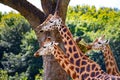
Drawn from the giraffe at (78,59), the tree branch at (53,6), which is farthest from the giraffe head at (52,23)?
the tree branch at (53,6)

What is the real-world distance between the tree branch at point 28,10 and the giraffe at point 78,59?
2.00 metres

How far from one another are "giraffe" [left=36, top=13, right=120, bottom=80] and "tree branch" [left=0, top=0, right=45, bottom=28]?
1998 millimetres

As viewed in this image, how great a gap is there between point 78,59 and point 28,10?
233 cm

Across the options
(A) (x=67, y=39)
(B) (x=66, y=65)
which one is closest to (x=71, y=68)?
(B) (x=66, y=65)

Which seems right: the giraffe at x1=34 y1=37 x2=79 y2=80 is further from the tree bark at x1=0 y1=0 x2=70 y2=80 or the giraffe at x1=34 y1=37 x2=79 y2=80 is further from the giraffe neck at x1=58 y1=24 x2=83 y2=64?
the tree bark at x1=0 y1=0 x2=70 y2=80

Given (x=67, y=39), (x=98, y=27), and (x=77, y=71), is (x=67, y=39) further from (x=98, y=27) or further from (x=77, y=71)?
(x=98, y=27)

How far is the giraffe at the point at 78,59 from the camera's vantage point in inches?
155

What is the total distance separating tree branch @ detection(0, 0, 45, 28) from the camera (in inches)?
241

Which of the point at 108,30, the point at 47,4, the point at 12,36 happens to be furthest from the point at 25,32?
the point at 47,4

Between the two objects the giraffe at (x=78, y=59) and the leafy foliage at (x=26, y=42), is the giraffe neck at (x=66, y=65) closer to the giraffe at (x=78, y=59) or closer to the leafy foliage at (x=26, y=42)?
the giraffe at (x=78, y=59)

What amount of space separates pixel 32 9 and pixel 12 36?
1465 centimetres

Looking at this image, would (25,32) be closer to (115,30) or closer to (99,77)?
(115,30)

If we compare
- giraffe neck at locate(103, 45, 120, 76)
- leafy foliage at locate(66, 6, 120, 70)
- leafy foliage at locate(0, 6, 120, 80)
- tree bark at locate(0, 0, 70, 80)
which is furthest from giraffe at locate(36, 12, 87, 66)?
leafy foliage at locate(66, 6, 120, 70)

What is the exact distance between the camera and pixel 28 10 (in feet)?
20.3
